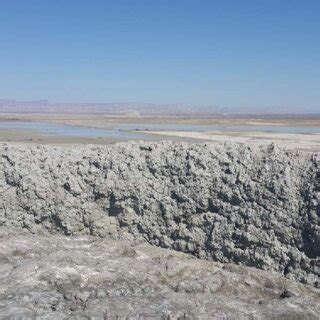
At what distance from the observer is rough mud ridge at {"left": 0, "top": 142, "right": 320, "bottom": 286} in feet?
27.8

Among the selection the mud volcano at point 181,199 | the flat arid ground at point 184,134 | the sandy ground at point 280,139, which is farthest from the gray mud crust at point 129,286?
the sandy ground at point 280,139

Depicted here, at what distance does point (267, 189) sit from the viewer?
866cm

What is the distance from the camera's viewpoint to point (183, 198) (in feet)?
29.8

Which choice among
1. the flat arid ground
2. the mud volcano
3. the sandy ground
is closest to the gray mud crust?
the mud volcano

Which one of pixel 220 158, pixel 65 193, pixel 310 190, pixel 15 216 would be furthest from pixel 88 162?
pixel 310 190

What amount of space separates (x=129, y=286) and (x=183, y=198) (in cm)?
238

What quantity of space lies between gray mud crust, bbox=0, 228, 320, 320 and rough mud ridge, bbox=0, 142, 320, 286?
0.39m

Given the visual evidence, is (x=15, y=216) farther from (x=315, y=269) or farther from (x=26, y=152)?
(x=315, y=269)

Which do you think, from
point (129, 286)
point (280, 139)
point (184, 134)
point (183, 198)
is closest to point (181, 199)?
point (183, 198)

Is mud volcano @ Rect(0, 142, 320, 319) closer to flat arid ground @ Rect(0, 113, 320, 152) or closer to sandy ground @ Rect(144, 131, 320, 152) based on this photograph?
flat arid ground @ Rect(0, 113, 320, 152)

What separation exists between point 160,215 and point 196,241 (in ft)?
2.58

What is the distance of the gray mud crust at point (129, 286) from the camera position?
21.0 feet

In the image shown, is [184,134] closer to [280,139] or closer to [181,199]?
[280,139]

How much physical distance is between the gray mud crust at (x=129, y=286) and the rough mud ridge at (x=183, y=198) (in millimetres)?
391
